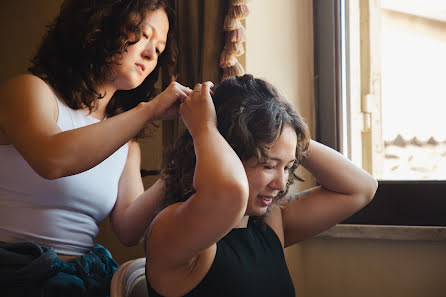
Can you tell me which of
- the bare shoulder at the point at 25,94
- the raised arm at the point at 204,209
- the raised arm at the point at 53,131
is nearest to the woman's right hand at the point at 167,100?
the raised arm at the point at 53,131

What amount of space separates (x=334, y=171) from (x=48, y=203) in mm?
730

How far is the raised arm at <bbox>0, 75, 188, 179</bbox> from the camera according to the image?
98 centimetres

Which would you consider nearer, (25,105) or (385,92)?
(25,105)

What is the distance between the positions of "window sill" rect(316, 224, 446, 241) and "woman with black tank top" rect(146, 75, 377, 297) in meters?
0.40

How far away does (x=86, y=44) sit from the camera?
4.22ft

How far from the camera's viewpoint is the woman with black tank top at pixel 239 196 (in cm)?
84

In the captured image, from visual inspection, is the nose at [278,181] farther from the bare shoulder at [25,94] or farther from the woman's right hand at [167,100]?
the bare shoulder at [25,94]

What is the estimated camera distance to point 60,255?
1189 mm

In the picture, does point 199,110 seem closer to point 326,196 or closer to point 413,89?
point 326,196

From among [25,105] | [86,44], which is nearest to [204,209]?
[25,105]

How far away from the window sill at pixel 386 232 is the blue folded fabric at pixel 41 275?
841 millimetres

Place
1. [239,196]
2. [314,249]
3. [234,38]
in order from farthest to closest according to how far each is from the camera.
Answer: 1. [314,249]
2. [234,38]
3. [239,196]

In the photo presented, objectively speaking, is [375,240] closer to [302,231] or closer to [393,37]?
[302,231]

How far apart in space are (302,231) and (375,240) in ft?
1.64
